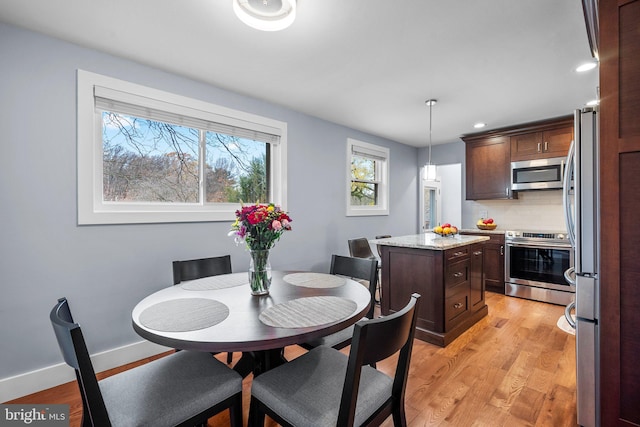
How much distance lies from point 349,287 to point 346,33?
Answer: 1629 millimetres

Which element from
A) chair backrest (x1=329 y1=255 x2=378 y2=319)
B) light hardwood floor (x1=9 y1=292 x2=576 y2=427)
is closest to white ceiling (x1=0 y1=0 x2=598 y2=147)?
chair backrest (x1=329 y1=255 x2=378 y2=319)

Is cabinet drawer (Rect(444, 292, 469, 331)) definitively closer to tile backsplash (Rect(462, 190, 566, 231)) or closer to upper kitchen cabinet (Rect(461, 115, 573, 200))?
upper kitchen cabinet (Rect(461, 115, 573, 200))

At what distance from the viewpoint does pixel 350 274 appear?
7.16 ft

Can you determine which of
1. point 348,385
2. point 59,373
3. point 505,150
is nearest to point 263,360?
point 348,385

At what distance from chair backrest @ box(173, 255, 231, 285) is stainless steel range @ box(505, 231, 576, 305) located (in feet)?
12.2

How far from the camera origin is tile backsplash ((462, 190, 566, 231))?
4.17m

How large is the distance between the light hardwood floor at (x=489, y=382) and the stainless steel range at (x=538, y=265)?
838 millimetres

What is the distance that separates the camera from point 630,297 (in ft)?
4.27

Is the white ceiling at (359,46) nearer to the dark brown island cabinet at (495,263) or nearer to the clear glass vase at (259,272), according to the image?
the clear glass vase at (259,272)

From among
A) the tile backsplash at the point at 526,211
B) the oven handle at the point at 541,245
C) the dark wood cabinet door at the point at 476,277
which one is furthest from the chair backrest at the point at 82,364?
the tile backsplash at the point at 526,211

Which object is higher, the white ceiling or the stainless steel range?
the white ceiling

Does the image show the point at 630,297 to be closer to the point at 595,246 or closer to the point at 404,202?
the point at 595,246

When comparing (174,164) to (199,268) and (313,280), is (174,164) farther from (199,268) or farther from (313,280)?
(313,280)

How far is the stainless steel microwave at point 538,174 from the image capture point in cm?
379
